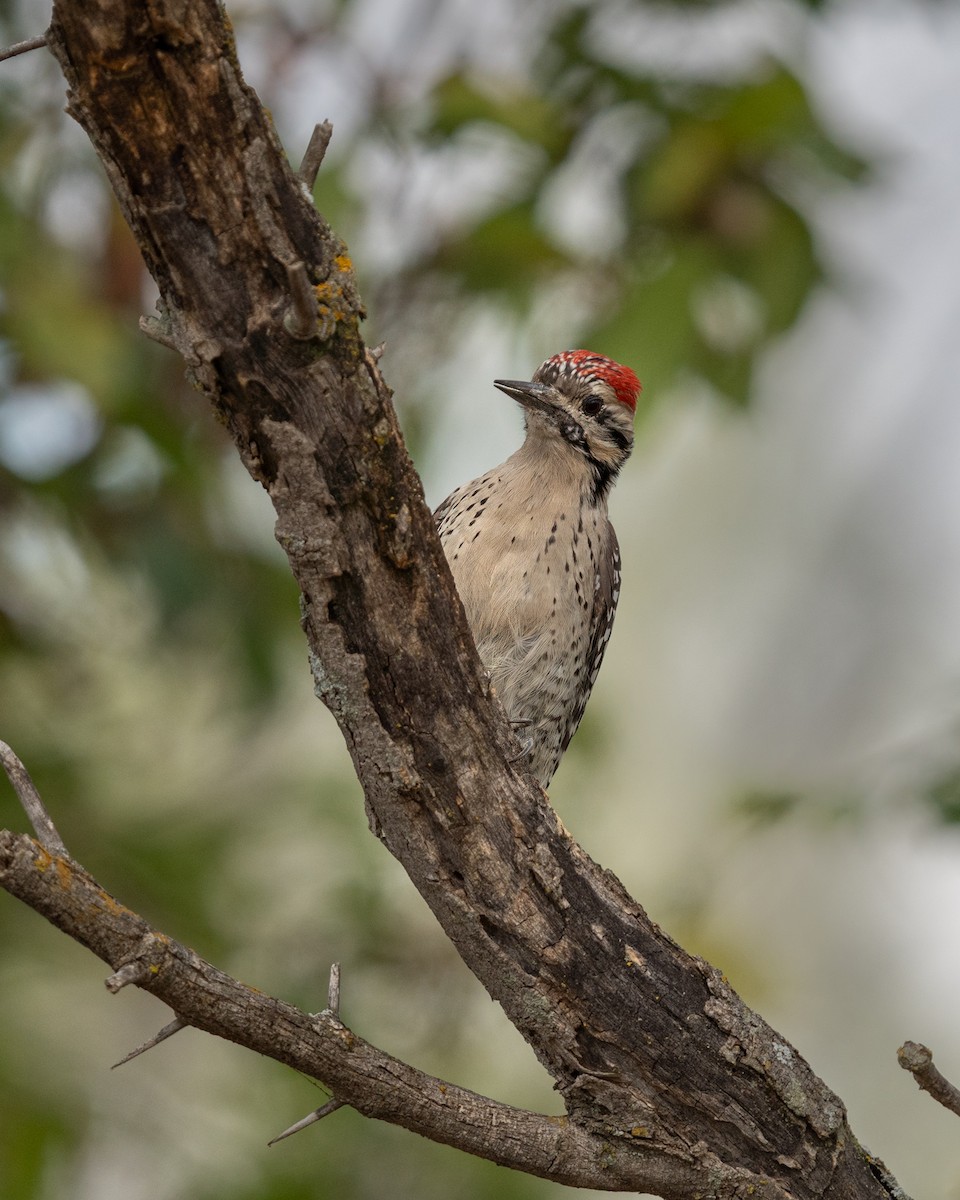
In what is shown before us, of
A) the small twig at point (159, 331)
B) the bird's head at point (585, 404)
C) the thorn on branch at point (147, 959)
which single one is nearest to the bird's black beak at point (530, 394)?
the bird's head at point (585, 404)

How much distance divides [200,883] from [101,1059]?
2.33 metres

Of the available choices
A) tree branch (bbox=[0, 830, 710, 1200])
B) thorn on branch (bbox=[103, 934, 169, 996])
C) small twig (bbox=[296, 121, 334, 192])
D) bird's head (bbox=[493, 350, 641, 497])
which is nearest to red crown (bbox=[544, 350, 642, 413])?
bird's head (bbox=[493, 350, 641, 497])

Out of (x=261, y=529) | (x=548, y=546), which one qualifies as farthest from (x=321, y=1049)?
(x=261, y=529)

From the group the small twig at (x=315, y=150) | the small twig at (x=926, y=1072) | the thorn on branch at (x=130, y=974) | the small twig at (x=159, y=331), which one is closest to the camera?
the thorn on branch at (x=130, y=974)

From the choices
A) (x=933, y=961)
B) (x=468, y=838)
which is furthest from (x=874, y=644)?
(x=468, y=838)

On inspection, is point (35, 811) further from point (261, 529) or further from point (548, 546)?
point (261, 529)

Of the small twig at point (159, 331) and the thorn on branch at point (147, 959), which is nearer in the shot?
the thorn on branch at point (147, 959)

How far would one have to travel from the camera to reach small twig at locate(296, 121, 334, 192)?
243cm

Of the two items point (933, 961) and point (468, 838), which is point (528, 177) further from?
point (933, 961)

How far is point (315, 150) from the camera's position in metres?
2.47

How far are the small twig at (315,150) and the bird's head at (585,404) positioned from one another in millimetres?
2688

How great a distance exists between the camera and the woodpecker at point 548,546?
489cm

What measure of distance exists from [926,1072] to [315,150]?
2.24m

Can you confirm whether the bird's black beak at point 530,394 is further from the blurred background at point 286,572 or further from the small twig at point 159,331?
the small twig at point 159,331
